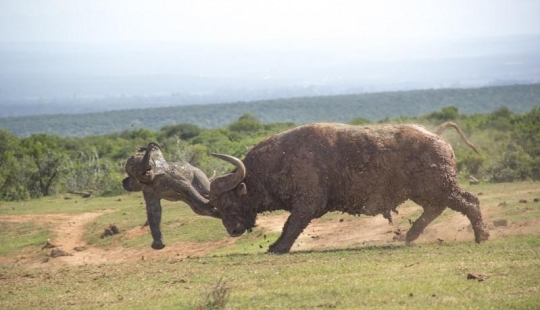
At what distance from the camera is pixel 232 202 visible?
17.9 m

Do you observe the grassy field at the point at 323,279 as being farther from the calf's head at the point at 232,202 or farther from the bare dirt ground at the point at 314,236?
the calf's head at the point at 232,202

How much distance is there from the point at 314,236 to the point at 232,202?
11.9 ft

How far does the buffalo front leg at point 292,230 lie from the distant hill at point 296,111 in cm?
11342

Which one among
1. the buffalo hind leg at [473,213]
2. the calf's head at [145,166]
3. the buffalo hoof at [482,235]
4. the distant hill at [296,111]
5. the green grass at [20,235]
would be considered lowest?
the distant hill at [296,111]

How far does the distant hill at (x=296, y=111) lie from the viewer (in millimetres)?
136625

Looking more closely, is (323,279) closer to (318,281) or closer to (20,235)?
(318,281)

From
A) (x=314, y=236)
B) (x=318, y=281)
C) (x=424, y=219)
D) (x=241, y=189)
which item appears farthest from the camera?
(x=314, y=236)

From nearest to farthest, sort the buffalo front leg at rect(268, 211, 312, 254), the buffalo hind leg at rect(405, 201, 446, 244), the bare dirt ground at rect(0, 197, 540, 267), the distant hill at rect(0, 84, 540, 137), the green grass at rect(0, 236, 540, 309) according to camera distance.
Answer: the green grass at rect(0, 236, 540, 309) → the buffalo front leg at rect(268, 211, 312, 254) → the buffalo hind leg at rect(405, 201, 446, 244) → the bare dirt ground at rect(0, 197, 540, 267) → the distant hill at rect(0, 84, 540, 137)

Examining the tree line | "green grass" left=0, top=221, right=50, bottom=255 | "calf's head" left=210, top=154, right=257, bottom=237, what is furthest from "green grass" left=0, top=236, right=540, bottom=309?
the tree line

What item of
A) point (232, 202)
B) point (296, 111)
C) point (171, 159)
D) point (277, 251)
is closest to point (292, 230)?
point (277, 251)

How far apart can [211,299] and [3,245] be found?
13.1 m

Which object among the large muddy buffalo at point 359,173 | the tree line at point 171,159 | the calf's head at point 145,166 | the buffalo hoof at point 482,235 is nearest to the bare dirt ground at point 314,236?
the buffalo hoof at point 482,235

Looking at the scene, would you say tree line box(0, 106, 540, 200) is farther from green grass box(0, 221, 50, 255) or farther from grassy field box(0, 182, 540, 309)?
grassy field box(0, 182, 540, 309)

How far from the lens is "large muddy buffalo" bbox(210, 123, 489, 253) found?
17.0 m
